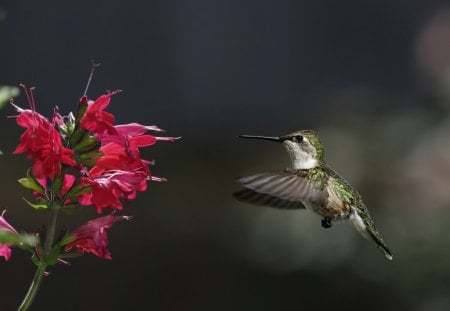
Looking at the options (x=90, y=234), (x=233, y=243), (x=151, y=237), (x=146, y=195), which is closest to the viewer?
(x=90, y=234)

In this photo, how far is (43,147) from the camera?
1397 millimetres

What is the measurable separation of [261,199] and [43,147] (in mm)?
634

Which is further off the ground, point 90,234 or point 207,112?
point 90,234

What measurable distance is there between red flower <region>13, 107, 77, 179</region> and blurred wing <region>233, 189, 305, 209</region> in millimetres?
501

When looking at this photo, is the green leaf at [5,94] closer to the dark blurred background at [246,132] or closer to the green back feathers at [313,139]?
the dark blurred background at [246,132]

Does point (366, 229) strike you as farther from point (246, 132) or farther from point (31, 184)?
point (246, 132)

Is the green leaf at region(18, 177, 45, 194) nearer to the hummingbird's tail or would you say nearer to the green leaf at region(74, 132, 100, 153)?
the green leaf at region(74, 132, 100, 153)

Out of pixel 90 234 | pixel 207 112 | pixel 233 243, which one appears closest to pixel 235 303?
pixel 233 243

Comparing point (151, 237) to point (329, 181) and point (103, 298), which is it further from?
point (329, 181)

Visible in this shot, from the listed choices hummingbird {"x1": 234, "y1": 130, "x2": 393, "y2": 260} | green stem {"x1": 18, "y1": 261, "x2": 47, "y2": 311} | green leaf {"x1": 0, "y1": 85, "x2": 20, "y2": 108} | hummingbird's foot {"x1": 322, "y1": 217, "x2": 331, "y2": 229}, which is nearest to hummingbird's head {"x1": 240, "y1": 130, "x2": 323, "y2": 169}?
hummingbird {"x1": 234, "y1": 130, "x2": 393, "y2": 260}

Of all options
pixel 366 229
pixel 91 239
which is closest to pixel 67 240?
pixel 91 239

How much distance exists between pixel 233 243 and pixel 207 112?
2514 millimetres

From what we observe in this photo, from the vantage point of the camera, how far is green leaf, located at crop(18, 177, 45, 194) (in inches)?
56.5

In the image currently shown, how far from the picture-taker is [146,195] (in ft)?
19.4
